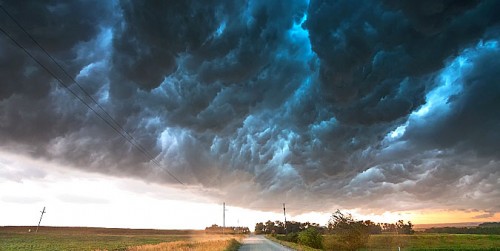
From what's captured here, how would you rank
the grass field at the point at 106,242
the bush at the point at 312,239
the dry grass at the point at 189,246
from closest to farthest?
the dry grass at the point at 189,246 → the grass field at the point at 106,242 → the bush at the point at 312,239

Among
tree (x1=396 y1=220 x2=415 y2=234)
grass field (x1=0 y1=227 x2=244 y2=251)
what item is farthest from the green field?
tree (x1=396 y1=220 x2=415 y2=234)

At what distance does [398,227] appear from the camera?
140 metres

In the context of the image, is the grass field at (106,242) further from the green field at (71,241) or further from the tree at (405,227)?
the tree at (405,227)

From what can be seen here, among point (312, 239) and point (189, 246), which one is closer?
point (189, 246)

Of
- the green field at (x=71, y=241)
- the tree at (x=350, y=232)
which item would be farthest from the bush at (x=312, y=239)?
the green field at (x=71, y=241)

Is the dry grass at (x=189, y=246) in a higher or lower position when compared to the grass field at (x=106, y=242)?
lower

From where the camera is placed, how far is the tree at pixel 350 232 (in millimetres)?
44438

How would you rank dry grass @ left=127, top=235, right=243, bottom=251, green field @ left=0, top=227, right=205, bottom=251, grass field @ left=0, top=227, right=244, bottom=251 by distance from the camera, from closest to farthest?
dry grass @ left=127, top=235, right=243, bottom=251 < grass field @ left=0, top=227, right=244, bottom=251 < green field @ left=0, top=227, right=205, bottom=251

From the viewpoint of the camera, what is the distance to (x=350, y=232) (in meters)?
44.5

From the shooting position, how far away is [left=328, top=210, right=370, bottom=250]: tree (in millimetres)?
44438

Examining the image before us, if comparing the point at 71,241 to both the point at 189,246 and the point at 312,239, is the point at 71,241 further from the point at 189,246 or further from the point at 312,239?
the point at 312,239

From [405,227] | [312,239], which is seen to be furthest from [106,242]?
[405,227]

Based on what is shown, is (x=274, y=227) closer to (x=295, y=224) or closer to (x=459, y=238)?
(x=295, y=224)

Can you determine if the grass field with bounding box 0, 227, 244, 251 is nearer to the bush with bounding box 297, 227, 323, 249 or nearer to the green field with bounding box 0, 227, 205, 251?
the green field with bounding box 0, 227, 205, 251
